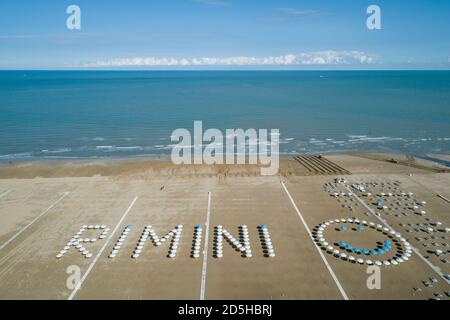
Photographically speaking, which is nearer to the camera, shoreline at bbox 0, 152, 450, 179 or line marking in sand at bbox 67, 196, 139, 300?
line marking in sand at bbox 67, 196, 139, 300

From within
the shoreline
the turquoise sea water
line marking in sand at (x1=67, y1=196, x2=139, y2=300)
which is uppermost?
the turquoise sea water

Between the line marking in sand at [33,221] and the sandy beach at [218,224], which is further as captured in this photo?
the line marking in sand at [33,221]

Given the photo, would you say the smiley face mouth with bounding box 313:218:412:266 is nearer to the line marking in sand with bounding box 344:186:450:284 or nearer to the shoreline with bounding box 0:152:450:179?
the line marking in sand with bounding box 344:186:450:284

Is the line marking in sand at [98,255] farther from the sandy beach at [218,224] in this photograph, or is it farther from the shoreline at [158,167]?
the shoreline at [158,167]

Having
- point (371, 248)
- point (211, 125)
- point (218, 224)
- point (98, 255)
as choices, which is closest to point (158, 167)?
point (218, 224)

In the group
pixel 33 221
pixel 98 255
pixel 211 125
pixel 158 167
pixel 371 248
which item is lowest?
pixel 98 255

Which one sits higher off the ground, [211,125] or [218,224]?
[211,125]

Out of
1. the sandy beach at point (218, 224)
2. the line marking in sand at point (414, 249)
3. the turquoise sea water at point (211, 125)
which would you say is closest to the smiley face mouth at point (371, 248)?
the sandy beach at point (218, 224)

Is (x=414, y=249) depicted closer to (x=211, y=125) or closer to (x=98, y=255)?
(x=98, y=255)

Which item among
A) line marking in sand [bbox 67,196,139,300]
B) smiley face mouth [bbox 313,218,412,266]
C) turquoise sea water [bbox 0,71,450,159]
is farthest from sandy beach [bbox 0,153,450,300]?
turquoise sea water [bbox 0,71,450,159]
